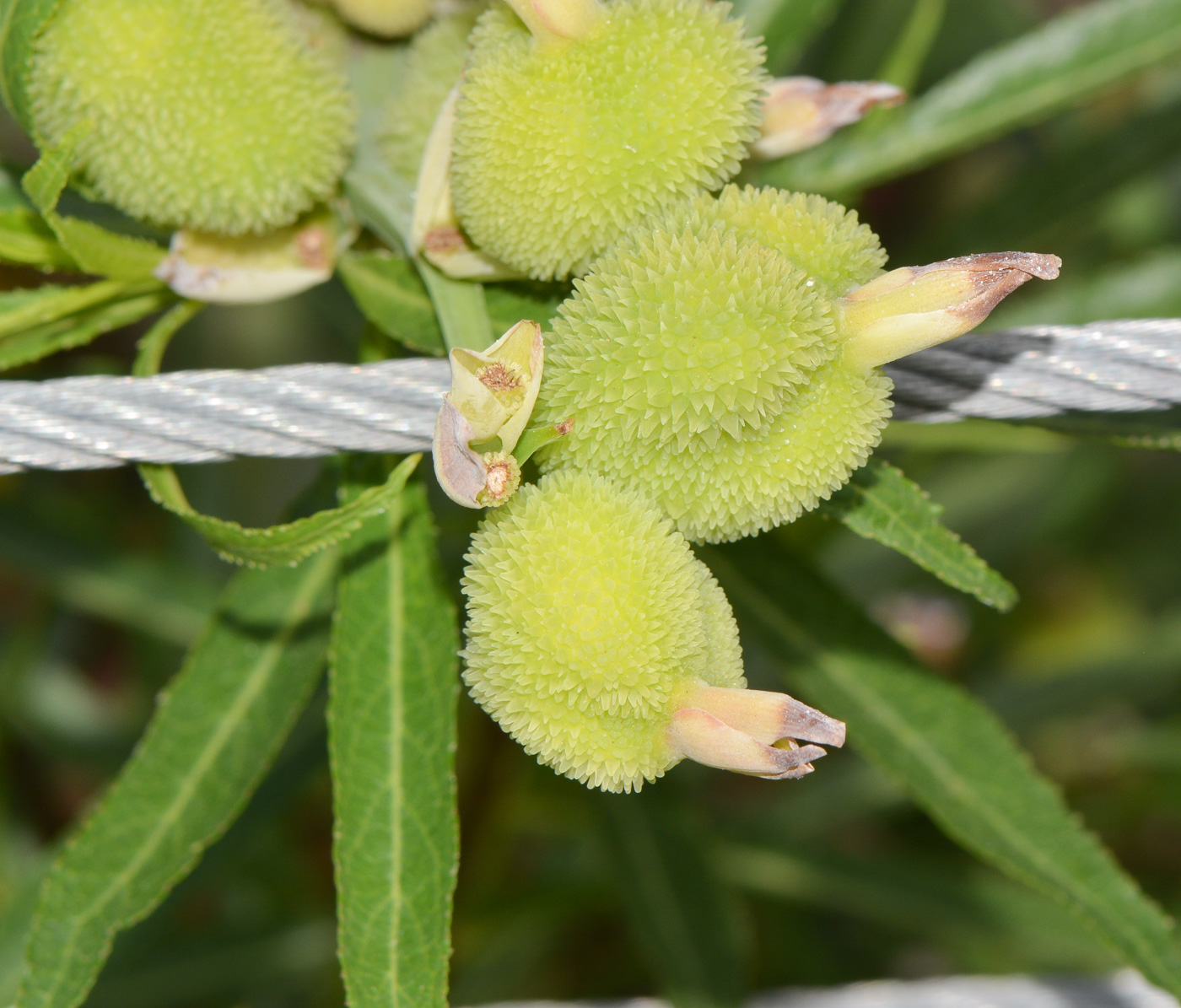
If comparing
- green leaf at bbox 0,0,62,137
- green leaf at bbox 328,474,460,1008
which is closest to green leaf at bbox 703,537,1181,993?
green leaf at bbox 328,474,460,1008

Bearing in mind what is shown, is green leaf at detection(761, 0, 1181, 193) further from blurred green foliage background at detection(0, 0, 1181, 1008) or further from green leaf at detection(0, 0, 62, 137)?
green leaf at detection(0, 0, 62, 137)

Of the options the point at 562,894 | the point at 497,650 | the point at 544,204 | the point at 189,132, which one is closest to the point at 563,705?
the point at 497,650

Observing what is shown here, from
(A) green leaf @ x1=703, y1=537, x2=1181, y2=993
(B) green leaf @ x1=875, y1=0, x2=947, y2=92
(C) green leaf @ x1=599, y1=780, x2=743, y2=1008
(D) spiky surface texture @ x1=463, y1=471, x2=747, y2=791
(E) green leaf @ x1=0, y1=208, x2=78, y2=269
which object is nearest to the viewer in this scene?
(D) spiky surface texture @ x1=463, y1=471, x2=747, y2=791

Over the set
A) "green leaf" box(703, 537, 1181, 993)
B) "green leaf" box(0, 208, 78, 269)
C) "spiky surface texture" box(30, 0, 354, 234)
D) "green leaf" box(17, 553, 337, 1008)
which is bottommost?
"green leaf" box(17, 553, 337, 1008)

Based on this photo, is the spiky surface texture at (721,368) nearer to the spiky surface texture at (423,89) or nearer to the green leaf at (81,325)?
the spiky surface texture at (423,89)

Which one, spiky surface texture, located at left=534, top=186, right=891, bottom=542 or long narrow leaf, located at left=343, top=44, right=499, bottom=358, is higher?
spiky surface texture, located at left=534, top=186, right=891, bottom=542

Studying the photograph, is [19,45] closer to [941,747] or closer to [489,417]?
[489,417]

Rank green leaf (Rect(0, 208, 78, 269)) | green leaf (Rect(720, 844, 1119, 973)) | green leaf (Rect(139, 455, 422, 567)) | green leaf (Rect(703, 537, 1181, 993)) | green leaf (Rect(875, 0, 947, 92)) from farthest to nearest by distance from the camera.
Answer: green leaf (Rect(720, 844, 1119, 973)) < green leaf (Rect(875, 0, 947, 92)) < green leaf (Rect(703, 537, 1181, 993)) < green leaf (Rect(0, 208, 78, 269)) < green leaf (Rect(139, 455, 422, 567))
